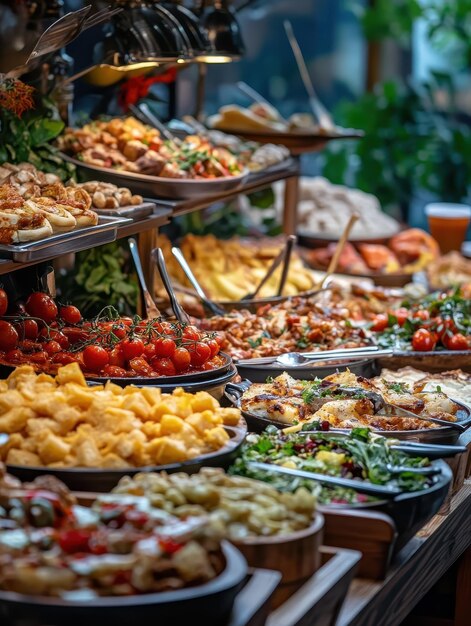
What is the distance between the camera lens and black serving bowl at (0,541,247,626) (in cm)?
206

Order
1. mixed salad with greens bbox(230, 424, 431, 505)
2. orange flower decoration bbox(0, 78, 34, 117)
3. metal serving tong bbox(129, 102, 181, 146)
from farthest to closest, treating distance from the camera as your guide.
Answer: metal serving tong bbox(129, 102, 181, 146), orange flower decoration bbox(0, 78, 34, 117), mixed salad with greens bbox(230, 424, 431, 505)

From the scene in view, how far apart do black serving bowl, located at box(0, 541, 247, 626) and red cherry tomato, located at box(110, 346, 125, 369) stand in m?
1.42

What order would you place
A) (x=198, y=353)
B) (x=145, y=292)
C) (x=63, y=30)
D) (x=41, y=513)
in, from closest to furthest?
1. (x=41, y=513)
2. (x=198, y=353)
3. (x=63, y=30)
4. (x=145, y=292)

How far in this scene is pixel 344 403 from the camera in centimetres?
351

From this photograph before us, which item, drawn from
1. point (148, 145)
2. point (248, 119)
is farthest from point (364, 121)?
point (148, 145)

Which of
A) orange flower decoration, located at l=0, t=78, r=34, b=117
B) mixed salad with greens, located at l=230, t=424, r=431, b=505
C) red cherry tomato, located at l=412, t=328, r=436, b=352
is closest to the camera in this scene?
mixed salad with greens, located at l=230, t=424, r=431, b=505

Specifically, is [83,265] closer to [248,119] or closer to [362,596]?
[248,119]

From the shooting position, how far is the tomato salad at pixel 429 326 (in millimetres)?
4758

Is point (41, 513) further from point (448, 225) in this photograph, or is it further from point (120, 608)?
point (448, 225)

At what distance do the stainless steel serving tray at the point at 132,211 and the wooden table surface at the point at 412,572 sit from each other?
1.69 metres

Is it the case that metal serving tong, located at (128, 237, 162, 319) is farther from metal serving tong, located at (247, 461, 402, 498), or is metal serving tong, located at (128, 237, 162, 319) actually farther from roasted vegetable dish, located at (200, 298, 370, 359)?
metal serving tong, located at (247, 461, 402, 498)

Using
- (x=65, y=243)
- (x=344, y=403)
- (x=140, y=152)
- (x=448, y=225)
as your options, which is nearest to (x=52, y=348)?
(x=65, y=243)

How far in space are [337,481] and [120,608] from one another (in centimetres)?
94

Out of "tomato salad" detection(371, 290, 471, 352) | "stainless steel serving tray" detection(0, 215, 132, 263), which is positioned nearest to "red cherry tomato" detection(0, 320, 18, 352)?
"stainless steel serving tray" detection(0, 215, 132, 263)
